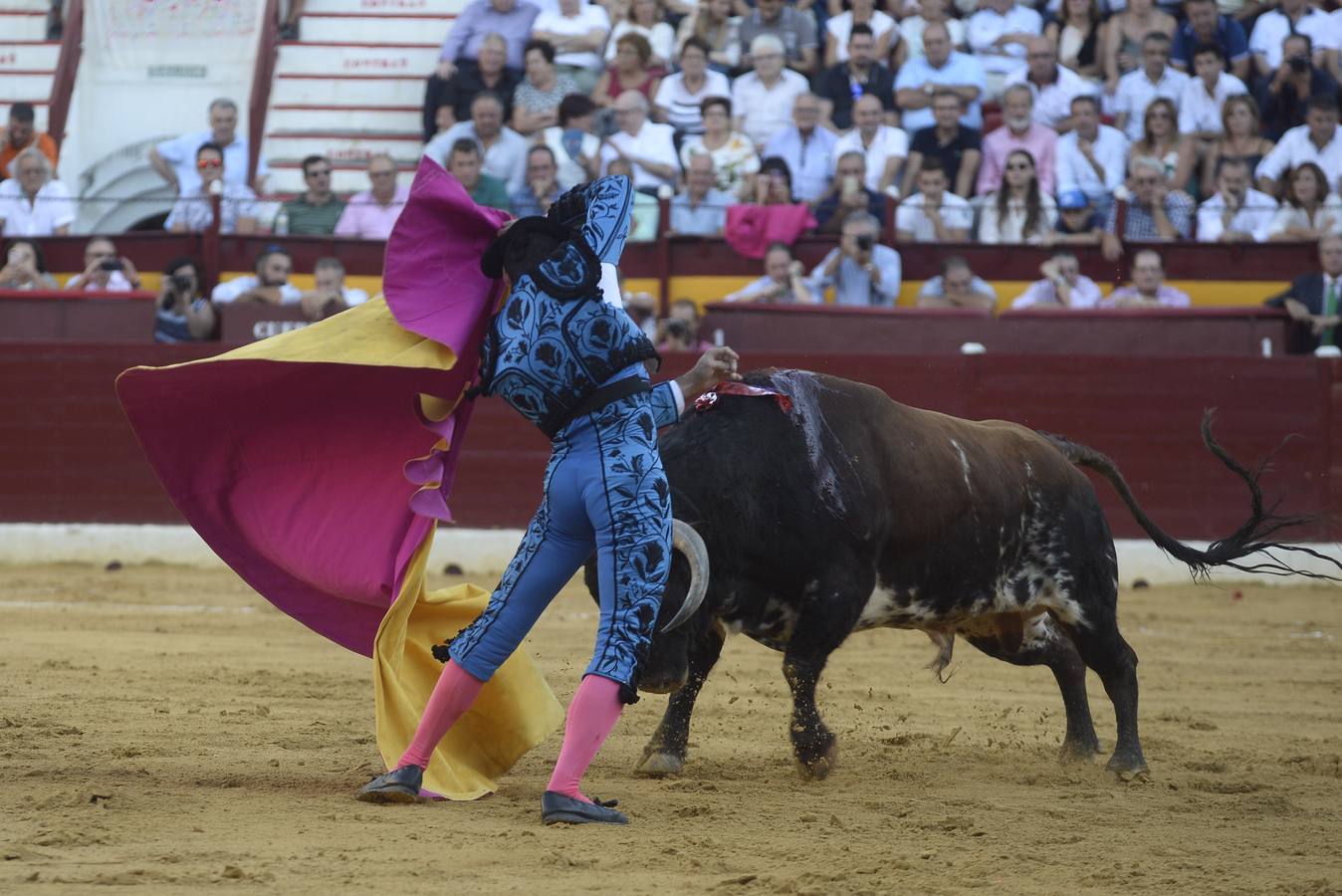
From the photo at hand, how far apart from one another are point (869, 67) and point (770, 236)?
165cm

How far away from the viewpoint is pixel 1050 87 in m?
10.6

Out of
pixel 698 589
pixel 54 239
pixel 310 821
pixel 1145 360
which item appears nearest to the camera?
pixel 310 821

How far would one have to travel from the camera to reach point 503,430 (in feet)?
32.6

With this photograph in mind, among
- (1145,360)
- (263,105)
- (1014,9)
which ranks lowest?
(1145,360)

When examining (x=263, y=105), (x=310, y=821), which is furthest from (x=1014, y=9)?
(x=310, y=821)

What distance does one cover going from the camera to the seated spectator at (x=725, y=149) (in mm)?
10391

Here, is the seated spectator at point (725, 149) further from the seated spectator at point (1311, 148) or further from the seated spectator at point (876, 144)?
the seated spectator at point (1311, 148)

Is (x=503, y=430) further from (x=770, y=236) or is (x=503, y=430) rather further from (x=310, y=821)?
(x=310, y=821)

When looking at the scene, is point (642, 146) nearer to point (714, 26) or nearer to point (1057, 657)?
point (714, 26)

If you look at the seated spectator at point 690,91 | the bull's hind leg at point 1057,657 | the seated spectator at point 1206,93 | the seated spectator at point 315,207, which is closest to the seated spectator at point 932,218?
the seated spectator at point 1206,93

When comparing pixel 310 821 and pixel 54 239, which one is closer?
pixel 310 821

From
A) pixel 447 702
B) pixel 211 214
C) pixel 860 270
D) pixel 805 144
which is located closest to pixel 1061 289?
pixel 860 270

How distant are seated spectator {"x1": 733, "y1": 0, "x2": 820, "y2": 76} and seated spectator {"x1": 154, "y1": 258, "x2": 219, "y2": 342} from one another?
3734 millimetres

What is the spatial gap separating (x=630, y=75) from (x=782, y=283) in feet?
7.38
